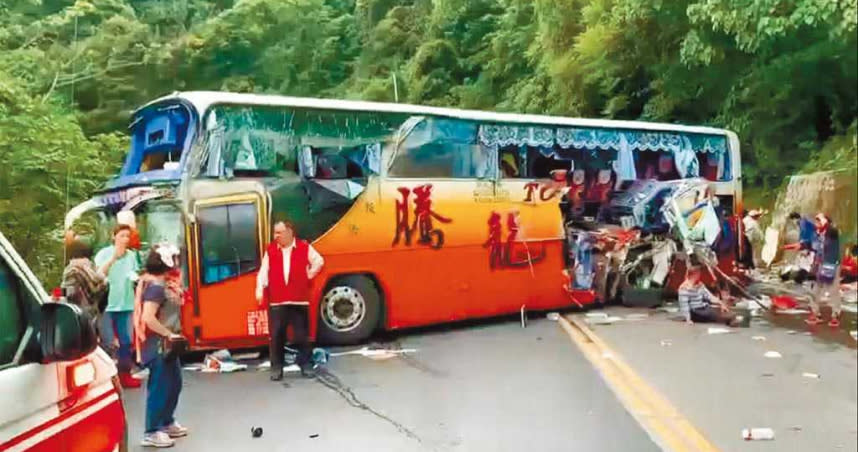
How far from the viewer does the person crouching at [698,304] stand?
206cm

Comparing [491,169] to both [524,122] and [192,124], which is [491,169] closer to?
[524,122]

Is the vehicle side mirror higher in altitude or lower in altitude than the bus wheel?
higher

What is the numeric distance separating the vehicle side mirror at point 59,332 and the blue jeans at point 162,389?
729 mm

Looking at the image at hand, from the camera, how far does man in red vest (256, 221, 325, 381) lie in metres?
2.78

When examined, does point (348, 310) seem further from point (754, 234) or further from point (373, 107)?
point (754, 234)

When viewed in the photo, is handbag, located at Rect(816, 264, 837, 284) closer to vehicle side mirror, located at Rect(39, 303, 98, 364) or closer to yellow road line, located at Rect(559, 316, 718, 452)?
yellow road line, located at Rect(559, 316, 718, 452)

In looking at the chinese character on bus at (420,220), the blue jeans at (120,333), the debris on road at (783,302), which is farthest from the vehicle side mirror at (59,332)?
the debris on road at (783,302)

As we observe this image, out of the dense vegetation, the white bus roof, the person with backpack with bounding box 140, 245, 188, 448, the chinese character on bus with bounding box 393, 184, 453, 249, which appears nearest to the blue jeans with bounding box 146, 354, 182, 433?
the person with backpack with bounding box 140, 245, 188, 448

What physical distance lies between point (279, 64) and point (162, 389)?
94 cm

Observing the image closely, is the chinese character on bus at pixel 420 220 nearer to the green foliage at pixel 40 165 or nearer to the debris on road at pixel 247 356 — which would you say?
the debris on road at pixel 247 356

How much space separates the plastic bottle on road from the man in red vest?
4.36 feet

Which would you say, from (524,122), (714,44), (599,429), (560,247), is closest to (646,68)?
(714,44)

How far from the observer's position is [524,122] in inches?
99.5

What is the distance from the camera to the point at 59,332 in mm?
1796
